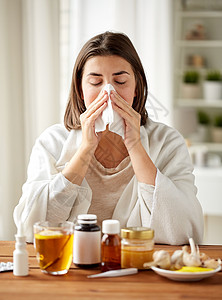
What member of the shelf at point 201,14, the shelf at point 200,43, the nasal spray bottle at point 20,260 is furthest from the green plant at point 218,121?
the nasal spray bottle at point 20,260

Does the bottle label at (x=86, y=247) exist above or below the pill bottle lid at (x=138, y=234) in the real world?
below

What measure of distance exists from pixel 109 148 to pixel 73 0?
5.38 ft

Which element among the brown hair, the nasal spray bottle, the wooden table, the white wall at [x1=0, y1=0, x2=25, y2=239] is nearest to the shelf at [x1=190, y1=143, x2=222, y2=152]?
the white wall at [x1=0, y1=0, x2=25, y2=239]

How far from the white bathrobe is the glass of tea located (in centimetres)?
33

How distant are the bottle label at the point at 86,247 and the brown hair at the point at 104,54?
2.28 ft

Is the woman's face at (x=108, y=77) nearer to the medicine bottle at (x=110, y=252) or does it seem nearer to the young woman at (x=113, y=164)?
the young woman at (x=113, y=164)

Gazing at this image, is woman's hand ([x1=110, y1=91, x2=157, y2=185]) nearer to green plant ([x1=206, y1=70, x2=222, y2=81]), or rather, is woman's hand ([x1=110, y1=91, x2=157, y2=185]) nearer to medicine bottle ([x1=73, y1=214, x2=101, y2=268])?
medicine bottle ([x1=73, y1=214, x2=101, y2=268])

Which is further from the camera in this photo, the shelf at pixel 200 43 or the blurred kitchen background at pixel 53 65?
the shelf at pixel 200 43

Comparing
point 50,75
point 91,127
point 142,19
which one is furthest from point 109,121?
point 142,19

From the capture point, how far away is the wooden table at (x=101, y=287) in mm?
1113

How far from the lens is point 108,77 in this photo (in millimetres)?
1771

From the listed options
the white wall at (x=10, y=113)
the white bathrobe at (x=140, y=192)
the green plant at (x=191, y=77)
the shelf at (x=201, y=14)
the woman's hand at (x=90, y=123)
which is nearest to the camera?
the white bathrobe at (x=140, y=192)

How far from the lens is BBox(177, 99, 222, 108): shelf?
15.1 ft

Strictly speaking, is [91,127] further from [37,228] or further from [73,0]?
[73,0]
